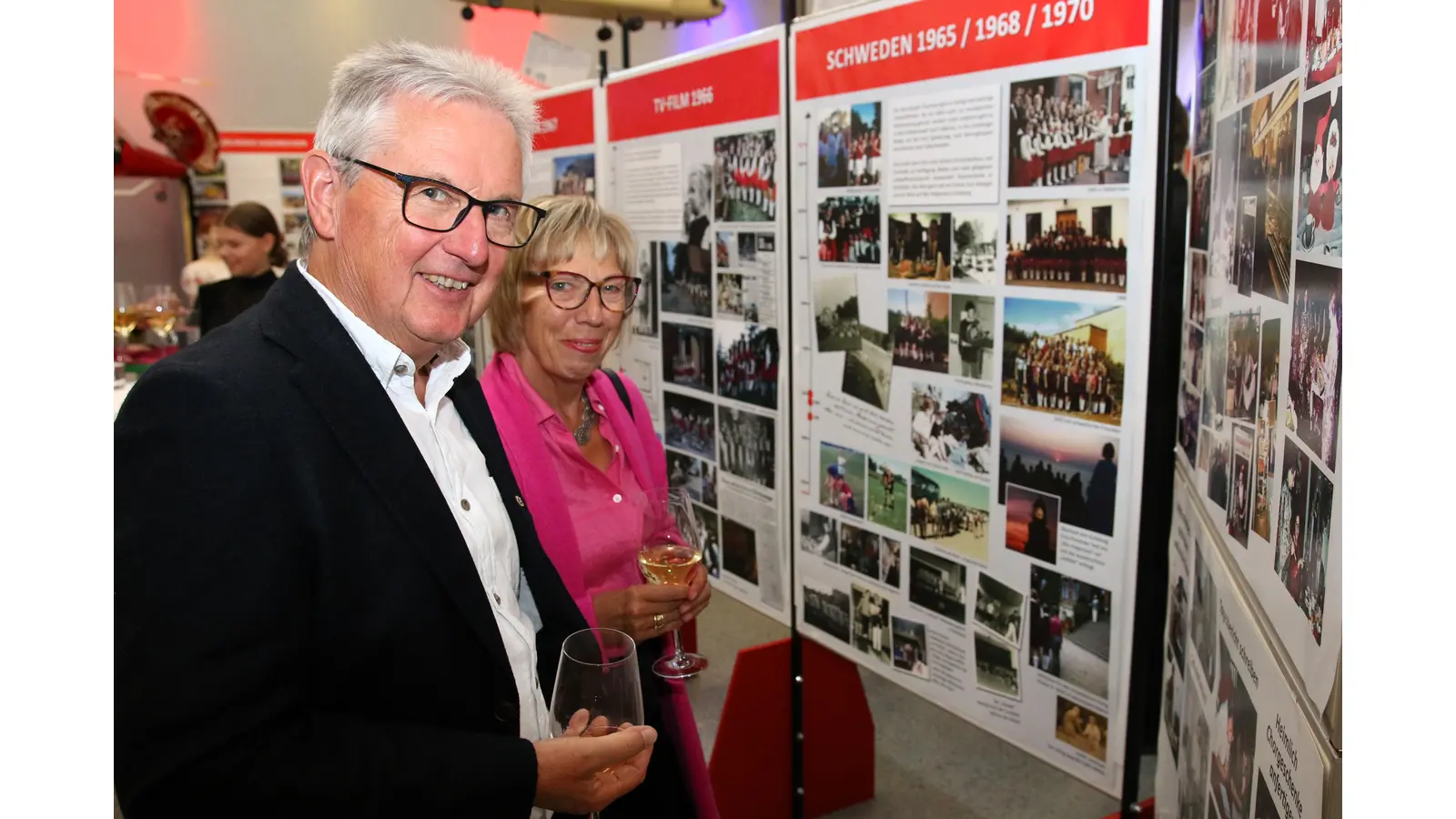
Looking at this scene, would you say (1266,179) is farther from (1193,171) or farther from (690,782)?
(690,782)

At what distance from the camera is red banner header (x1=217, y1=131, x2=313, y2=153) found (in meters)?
7.04

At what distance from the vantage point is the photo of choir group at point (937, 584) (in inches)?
88.0

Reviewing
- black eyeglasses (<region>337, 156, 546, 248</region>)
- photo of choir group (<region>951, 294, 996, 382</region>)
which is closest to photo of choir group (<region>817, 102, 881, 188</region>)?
photo of choir group (<region>951, 294, 996, 382</region>)

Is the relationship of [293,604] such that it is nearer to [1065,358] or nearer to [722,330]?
[1065,358]

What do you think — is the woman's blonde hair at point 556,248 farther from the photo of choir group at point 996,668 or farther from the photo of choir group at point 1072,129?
the photo of choir group at point 996,668

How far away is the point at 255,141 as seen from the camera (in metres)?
7.07

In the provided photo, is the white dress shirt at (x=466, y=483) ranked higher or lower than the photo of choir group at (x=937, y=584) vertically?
higher

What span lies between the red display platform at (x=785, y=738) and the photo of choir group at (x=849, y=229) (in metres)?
1.18

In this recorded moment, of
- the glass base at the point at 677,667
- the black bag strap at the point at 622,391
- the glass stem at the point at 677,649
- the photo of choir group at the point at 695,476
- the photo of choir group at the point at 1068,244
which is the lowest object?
the glass base at the point at 677,667

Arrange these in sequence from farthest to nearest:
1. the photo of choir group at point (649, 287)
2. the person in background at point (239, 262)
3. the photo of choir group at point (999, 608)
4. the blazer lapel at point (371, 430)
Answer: the person in background at point (239, 262) → the photo of choir group at point (649, 287) → the photo of choir group at point (999, 608) → the blazer lapel at point (371, 430)

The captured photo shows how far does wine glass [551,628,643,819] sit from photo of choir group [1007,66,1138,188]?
1.28m

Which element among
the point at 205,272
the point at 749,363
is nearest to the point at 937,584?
the point at 749,363

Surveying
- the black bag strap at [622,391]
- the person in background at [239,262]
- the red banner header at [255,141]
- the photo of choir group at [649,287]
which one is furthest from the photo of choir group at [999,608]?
the red banner header at [255,141]

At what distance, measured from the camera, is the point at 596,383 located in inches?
86.7
